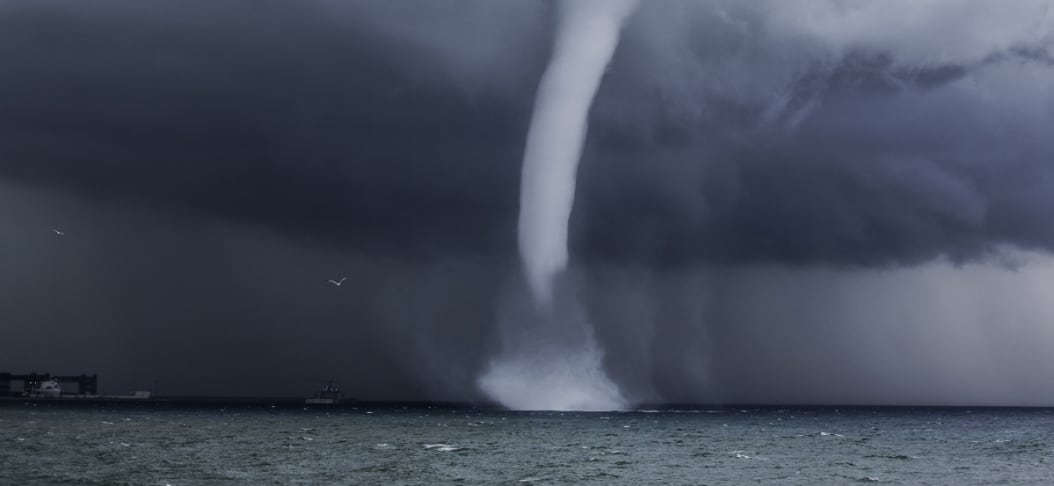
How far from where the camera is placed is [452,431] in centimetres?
15062

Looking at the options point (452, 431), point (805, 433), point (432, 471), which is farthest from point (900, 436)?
point (432, 471)

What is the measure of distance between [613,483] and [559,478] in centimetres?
421

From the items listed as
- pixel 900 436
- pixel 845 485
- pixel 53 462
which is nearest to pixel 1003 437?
pixel 900 436

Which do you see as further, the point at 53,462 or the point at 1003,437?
the point at 1003,437

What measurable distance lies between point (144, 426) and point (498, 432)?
5041 cm

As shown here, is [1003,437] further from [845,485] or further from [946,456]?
[845,485]

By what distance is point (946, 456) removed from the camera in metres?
106

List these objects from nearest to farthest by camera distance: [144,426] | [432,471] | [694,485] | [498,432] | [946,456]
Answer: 1. [694,485]
2. [432,471]
3. [946,456]
4. [498,432]
5. [144,426]

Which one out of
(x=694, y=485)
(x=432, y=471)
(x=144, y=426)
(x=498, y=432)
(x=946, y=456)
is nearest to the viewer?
(x=694, y=485)

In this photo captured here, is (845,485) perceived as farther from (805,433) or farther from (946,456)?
(805,433)

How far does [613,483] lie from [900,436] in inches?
3518

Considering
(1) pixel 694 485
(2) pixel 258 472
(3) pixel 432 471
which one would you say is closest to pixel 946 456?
(1) pixel 694 485

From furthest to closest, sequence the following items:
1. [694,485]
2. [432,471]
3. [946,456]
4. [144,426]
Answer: [144,426] < [946,456] < [432,471] < [694,485]

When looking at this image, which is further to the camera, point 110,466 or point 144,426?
point 144,426
